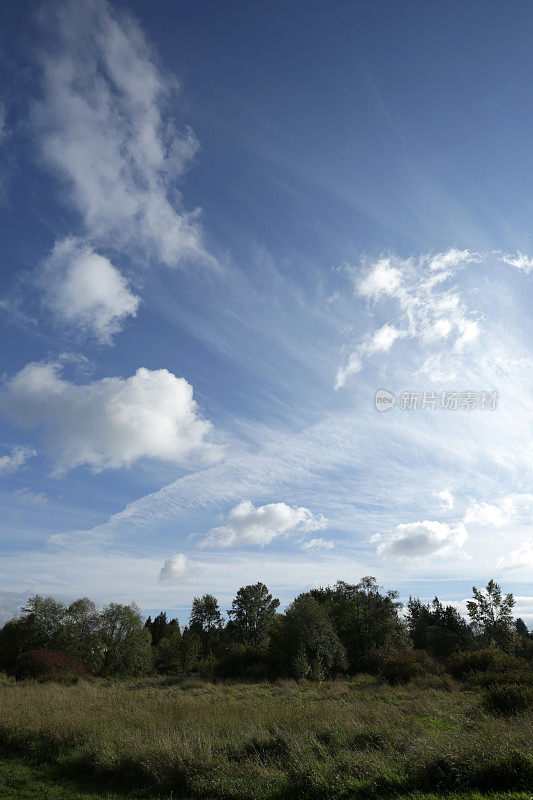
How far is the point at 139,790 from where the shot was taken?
30.5ft

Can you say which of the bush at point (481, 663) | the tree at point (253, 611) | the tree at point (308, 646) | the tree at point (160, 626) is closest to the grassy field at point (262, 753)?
the bush at point (481, 663)

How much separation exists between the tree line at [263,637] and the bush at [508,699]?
55.9 feet

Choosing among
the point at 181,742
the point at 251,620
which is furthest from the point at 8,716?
the point at 251,620

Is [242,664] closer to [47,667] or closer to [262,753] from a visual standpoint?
[47,667]

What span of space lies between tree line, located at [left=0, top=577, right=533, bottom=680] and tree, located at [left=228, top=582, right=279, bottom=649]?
4.9 inches

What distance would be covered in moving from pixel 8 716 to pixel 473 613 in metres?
58.1

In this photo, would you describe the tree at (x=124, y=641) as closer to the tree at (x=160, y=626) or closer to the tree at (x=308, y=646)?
the tree at (x=308, y=646)

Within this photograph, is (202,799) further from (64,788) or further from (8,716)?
(8,716)

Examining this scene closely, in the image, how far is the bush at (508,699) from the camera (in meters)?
14.4

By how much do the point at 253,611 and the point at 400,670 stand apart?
105 ft

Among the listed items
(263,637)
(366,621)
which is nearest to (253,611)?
(263,637)

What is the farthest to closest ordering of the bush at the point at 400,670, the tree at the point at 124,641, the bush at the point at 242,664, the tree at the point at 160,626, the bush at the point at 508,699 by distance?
the tree at the point at 160,626 → the tree at the point at 124,641 → the bush at the point at 242,664 → the bush at the point at 400,670 → the bush at the point at 508,699

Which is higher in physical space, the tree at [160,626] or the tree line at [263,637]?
the tree line at [263,637]

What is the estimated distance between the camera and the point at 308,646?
34188 millimetres
